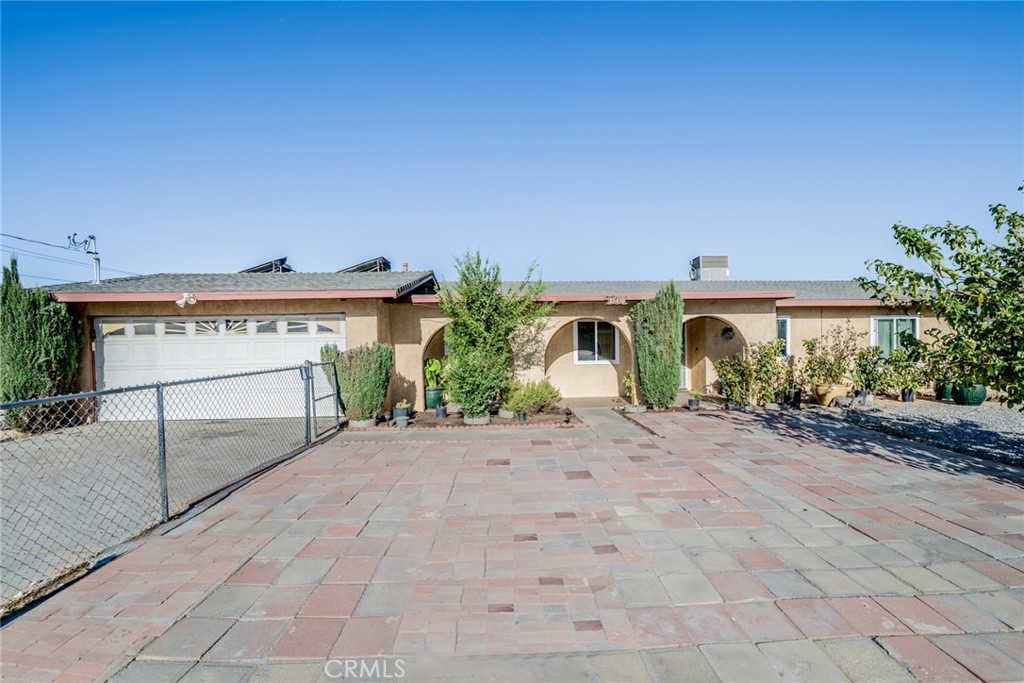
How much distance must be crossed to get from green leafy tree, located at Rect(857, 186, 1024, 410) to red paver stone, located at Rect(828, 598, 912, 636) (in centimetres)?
393

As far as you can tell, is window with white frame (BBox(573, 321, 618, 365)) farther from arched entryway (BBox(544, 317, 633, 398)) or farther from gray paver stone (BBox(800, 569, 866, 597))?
gray paver stone (BBox(800, 569, 866, 597))

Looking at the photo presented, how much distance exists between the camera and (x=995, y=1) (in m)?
7.44

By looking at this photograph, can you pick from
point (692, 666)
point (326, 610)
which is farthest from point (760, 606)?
point (326, 610)

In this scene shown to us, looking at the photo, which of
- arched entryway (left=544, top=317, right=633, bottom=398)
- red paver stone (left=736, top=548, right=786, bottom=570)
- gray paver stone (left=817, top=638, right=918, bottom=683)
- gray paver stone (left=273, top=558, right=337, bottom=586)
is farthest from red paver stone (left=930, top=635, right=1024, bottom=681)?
arched entryway (left=544, top=317, right=633, bottom=398)

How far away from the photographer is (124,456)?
737 centimetres

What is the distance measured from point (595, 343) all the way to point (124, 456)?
34.0ft

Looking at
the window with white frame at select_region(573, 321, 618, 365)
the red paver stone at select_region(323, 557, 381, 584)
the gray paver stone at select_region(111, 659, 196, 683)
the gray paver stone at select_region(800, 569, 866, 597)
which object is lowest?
the gray paver stone at select_region(800, 569, 866, 597)

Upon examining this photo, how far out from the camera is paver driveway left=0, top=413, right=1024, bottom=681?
99.4 inches

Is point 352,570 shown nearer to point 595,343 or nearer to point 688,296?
point 688,296

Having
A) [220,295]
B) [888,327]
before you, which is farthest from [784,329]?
[220,295]

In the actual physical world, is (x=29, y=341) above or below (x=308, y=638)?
above

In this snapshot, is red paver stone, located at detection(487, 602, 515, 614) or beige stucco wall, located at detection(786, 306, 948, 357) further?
beige stucco wall, located at detection(786, 306, 948, 357)

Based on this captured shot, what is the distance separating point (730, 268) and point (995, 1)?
32.8 ft

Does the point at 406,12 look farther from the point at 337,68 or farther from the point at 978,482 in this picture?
the point at 978,482
